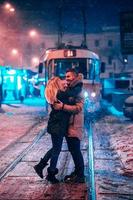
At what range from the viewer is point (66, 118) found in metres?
8.09

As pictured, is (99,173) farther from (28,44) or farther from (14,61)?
(28,44)

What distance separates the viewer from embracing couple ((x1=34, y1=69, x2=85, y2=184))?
8031 millimetres

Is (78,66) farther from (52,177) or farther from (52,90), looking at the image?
(52,177)

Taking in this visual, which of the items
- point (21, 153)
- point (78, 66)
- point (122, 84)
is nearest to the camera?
point (21, 153)

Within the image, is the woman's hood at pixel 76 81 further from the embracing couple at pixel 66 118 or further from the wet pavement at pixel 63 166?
the wet pavement at pixel 63 166

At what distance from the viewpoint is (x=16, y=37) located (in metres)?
90.8

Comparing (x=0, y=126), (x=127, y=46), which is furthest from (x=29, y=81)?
(x=0, y=126)

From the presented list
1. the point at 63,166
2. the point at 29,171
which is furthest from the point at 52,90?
the point at 63,166

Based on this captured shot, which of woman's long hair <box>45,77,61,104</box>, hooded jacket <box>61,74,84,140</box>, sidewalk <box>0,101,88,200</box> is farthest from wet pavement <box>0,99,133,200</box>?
woman's long hair <box>45,77,61,104</box>

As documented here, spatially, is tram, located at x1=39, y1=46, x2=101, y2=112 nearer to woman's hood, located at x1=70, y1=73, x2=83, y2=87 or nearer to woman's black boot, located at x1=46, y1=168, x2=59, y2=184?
woman's hood, located at x1=70, y1=73, x2=83, y2=87

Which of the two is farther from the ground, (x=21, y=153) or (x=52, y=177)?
(x=52, y=177)

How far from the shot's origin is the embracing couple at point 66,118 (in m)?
8.03

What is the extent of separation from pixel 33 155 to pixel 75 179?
3292 millimetres

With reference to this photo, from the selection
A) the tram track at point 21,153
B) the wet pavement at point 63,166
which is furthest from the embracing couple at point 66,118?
the tram track at point 21,153
